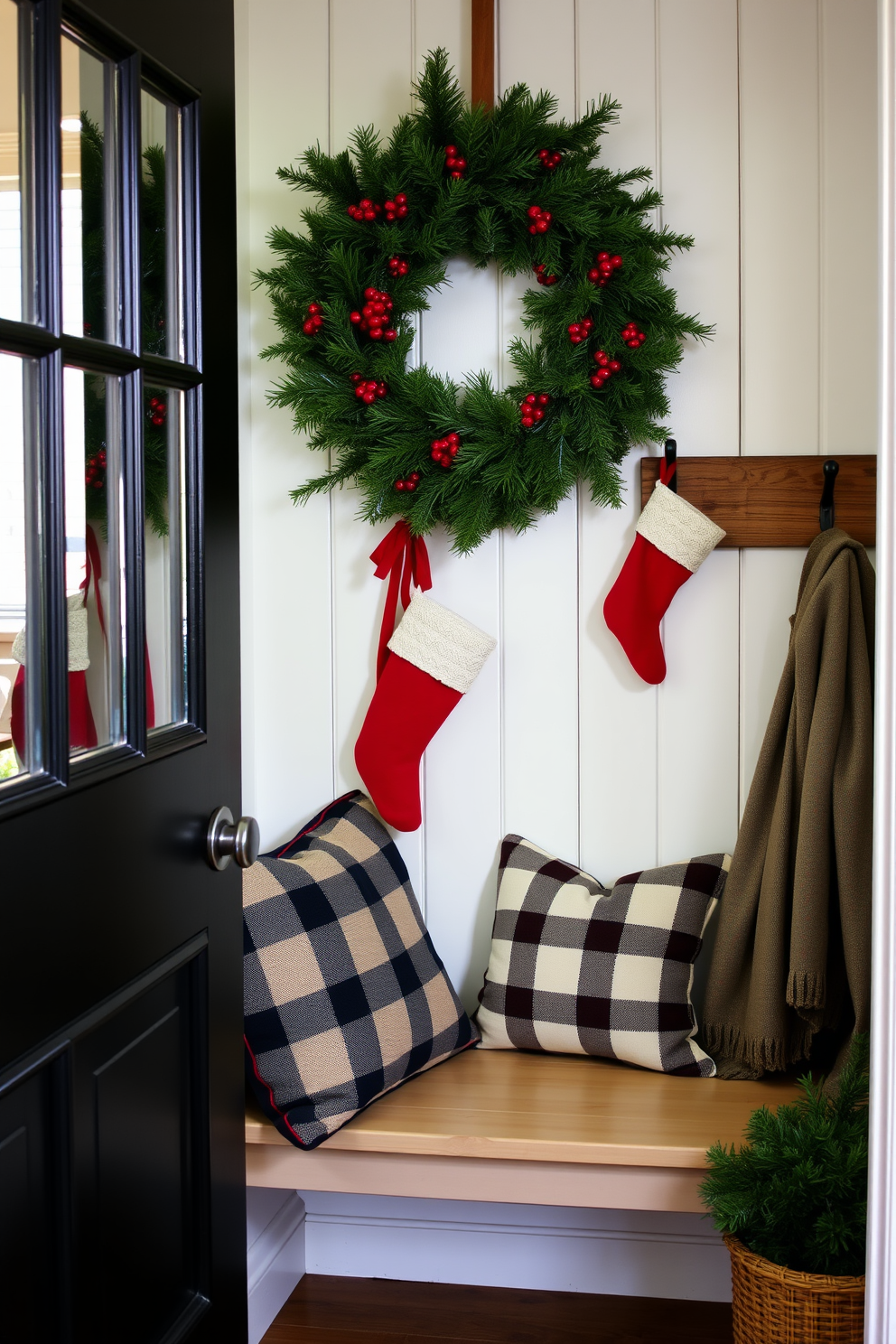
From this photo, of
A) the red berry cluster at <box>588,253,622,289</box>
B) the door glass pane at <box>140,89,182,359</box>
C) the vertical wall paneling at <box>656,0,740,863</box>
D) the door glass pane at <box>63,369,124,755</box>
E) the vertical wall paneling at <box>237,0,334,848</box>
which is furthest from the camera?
the vertical wall paneling at <box>237,0,334,848</box>

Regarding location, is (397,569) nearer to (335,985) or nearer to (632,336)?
(632,336)

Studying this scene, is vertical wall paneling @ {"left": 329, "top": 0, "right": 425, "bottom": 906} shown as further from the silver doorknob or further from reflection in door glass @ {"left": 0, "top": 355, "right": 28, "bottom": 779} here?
reflection in door glass @ {"left": 0, "top": 355, "right": 28, "bottom": 779}

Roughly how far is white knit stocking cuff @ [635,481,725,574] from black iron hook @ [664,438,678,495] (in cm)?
3

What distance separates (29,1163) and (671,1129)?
1.05 m

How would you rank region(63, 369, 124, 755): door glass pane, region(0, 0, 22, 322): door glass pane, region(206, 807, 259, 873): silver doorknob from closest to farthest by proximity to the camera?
1. region(0, 0, 22, 322): door glass pane
2. region(63, 369, 124, 755): door glass pane
3. region(206, 807, 259, 873): silver doorknob

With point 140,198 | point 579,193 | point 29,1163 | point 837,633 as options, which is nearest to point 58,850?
point 29,1163

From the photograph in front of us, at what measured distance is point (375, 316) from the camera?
1.84 metres

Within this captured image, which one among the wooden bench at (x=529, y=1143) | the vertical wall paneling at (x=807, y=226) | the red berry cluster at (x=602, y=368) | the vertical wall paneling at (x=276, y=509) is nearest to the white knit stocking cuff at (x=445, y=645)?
the vertical wall paneling at (x=276, y=509)

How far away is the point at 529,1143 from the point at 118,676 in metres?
1.00

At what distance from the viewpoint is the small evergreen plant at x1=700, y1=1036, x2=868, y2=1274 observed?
4.66 feet

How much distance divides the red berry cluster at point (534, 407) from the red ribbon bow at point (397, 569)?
30 centimetres

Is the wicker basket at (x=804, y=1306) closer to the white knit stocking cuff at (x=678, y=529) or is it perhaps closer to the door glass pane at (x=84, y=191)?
the white knit stocking cuff at (x=678, y=529)

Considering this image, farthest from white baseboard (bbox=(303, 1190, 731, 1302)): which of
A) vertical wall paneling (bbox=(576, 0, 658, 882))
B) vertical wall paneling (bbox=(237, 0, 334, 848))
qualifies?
vertical wall paneling (bbox=(237, 0, 334, 848))

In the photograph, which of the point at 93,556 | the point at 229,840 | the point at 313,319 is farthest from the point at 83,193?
the point at 313,319
